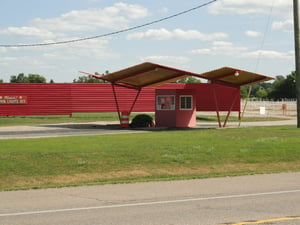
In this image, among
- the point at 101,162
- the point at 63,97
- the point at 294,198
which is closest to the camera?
the point at 294,198

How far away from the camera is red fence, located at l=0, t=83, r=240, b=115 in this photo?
46.1 metres

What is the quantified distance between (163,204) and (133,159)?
22.4ft

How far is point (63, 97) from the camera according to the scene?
47.9 m

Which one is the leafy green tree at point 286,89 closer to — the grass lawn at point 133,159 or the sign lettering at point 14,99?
the sign lettering at point 14,99

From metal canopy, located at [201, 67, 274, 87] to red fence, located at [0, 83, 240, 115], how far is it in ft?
53.1

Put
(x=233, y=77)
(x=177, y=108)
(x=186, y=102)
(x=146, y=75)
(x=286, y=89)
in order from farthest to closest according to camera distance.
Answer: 1. (x=286, y=89)
2. (x=186, y=102)
3. (x=177, y=108)
4. (x=146, y=75)
5. (x=233, y=77)

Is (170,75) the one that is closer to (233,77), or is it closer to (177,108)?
(177,108)

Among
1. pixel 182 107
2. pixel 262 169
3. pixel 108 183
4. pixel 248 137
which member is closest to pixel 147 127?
pixel 182 107

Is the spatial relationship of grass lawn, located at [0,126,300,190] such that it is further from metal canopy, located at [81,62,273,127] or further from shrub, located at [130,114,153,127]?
shrub, located at [130,114,153,127]

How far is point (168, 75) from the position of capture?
112 ft

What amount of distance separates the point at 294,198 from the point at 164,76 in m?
24.2

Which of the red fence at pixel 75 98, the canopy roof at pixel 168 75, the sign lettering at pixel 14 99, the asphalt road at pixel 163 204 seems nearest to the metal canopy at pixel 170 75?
the canopy roof at pixel 168 75

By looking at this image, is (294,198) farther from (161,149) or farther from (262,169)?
(161,149)

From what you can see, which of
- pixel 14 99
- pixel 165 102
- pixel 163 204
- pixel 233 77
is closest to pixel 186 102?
pixel 165 102
